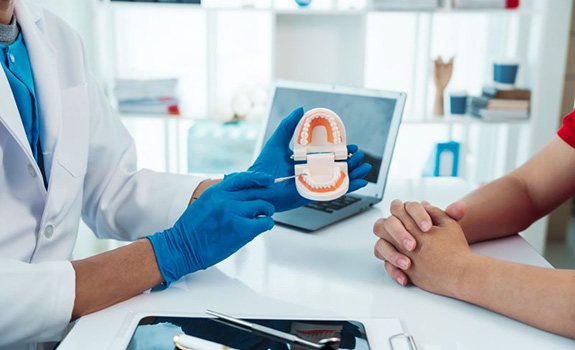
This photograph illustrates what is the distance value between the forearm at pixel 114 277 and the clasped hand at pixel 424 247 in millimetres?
422

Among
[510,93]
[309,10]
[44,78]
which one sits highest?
[309,10]

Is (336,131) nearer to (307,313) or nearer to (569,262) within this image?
(307,313)

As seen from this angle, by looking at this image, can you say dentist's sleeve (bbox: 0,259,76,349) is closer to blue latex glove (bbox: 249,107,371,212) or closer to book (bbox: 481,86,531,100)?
blue latex glove (bbox: 249,107,371,212)

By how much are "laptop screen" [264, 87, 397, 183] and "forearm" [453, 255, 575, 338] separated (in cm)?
55

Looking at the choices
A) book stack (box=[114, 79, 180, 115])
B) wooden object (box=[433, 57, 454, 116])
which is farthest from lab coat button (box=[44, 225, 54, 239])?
wooden object (box=[433, 57, 454, 116])

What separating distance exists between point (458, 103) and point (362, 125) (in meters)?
1.67

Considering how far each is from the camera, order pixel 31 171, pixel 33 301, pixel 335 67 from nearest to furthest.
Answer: pixel 33 301
pixel 31 171
pixel 335 67

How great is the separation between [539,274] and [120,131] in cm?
97

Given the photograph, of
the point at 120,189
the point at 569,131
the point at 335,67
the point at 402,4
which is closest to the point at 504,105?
the point at 402,4

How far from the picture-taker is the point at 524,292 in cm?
100

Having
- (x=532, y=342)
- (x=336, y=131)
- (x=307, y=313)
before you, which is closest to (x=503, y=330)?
(x=532, y=342)

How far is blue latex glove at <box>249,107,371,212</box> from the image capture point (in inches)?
48.9

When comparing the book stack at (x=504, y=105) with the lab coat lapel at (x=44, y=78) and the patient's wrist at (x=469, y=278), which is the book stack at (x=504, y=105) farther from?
the lab coat lapel at (x=44, y=78)

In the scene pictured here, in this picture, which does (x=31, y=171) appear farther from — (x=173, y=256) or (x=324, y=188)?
(x=324, y=188)
